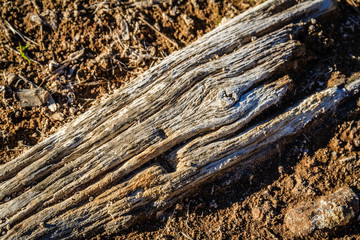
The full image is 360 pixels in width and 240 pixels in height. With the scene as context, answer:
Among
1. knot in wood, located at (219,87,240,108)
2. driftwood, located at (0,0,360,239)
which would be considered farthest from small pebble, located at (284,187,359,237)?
knot in wood, located at (219,87,240,108)

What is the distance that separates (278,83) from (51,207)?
112 inches

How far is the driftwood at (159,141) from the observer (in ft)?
9.67

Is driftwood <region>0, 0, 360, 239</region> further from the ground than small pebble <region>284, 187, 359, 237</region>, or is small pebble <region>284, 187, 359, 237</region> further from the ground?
driftwood <region>0, 0, 360, 239</region>

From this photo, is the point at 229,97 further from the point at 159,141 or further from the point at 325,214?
the point at 325,214

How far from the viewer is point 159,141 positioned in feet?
9.95

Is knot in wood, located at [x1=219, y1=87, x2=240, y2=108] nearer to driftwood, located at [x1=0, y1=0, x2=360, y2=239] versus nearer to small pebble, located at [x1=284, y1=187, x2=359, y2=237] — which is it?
driftwood, located at [x1=0, y1=0, x2=360, y2=239]

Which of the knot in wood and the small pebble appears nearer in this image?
the small pebble

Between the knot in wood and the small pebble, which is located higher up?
the knot in wood

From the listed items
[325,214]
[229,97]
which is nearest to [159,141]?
[229,97]

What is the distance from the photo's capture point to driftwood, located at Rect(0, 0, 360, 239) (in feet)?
9.67

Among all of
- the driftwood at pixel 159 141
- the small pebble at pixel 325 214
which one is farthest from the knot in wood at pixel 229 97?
the small pebble at pixel 325 214

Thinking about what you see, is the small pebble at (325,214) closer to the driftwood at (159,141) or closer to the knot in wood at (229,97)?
the driftwood at (159,141)

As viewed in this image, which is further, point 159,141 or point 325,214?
point 159,141

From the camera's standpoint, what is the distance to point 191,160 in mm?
2979
